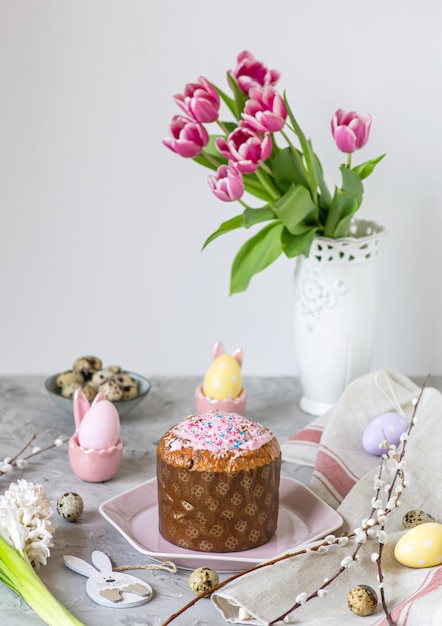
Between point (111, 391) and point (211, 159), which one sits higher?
point (211, 159)

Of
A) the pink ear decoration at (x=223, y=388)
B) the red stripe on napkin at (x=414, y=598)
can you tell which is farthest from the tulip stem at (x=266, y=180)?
the red stripe on napkin at (x=414, y=598)

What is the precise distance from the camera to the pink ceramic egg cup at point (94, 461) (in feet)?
3.95

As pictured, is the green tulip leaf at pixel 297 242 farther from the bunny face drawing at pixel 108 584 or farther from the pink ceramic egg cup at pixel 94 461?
the bunny face drawing at pixel 108 584

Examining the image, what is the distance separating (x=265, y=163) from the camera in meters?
1.35

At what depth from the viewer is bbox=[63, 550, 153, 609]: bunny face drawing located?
3.10ft

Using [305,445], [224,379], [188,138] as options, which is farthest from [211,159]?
[305,445]

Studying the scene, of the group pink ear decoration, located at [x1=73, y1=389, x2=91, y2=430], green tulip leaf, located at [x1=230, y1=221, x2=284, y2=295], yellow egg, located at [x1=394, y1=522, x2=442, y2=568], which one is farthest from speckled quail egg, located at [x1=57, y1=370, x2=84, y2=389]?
yellow egg, located at [x1=394, y1=522, x2=442, y2=568]

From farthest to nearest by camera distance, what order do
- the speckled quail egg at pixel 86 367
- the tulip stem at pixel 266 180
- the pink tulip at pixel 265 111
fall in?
the speckled quail egg at pixel 86 367
the tulip stem at pixel 266 180
the pink tulip at pixel 265 111

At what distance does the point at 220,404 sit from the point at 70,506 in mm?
317

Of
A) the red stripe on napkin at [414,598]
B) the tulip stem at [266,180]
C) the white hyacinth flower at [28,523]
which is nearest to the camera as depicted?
the red stripe on napkin at [414,598]

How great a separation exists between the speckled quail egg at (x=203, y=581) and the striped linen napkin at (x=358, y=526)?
1.0 inches

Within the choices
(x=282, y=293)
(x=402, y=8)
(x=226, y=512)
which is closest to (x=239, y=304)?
→ (x=282, y=293)

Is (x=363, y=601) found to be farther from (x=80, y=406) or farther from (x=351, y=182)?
(x=351, y=182)

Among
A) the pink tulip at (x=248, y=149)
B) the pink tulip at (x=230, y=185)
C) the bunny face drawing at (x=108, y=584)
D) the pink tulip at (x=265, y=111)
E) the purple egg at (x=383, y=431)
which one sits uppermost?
the pink tulip at (x=265, y=111)
